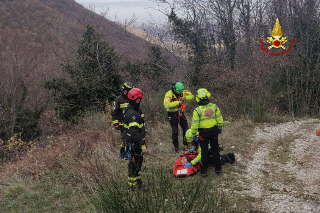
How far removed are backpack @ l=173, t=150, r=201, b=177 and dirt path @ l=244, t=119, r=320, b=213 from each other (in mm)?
1136

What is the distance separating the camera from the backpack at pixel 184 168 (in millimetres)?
6530

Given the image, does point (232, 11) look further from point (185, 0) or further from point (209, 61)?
point (209, 61)

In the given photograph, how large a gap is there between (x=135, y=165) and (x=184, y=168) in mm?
1351

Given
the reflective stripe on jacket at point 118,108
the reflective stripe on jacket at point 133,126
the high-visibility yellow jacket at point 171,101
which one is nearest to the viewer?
the reflective stripe on jacket at point 133,126

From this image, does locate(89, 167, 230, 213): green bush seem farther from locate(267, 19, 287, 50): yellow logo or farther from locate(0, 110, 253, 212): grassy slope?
locate(267, 19, 287, 50): yellow logo

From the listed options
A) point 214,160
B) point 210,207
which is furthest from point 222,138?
point 210,207

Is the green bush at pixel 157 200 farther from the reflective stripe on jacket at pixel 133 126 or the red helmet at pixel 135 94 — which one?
the red helmet at pixel 135 94

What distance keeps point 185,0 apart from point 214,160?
15.4 metres

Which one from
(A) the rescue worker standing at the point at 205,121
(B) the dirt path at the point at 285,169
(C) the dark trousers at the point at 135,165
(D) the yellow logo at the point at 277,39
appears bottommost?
(B) the dirt path at the point at 285,169

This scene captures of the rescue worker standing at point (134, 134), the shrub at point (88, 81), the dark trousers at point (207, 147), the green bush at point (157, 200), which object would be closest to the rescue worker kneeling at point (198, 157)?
the dark trousers at point (207, 147)

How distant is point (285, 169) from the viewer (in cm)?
702

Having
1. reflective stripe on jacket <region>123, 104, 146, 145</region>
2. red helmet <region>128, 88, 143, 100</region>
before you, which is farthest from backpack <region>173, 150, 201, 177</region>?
red helmet <region>128, 88, 143, 100</region>

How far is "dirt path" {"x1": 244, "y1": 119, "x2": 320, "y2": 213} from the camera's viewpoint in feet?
16.7

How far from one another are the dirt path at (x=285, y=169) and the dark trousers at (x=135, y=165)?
215 centimetres
